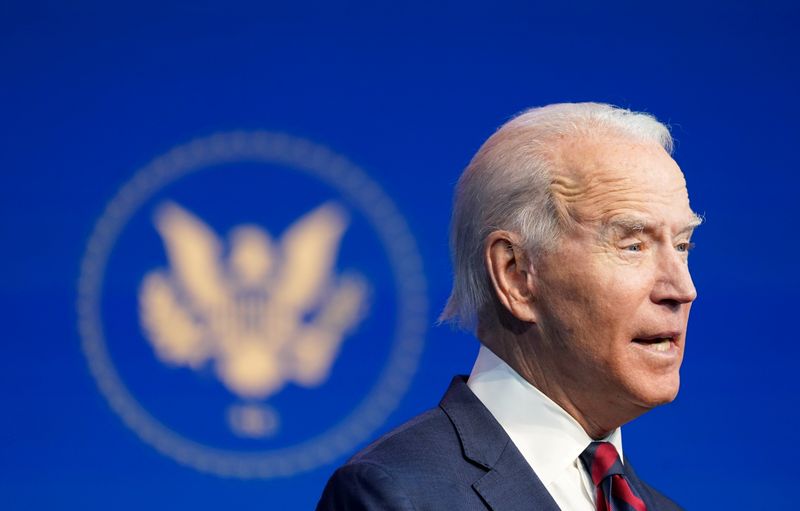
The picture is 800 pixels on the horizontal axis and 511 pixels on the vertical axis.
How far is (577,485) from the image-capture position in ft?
4.98

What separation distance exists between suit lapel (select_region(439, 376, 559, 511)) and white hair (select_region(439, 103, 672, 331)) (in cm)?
16

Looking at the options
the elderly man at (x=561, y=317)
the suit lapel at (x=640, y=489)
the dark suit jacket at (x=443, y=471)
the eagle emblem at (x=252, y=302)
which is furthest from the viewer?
the eagle emblem at (x=252, y=302)

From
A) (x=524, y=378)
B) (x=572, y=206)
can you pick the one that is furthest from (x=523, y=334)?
(x=572, y=206)

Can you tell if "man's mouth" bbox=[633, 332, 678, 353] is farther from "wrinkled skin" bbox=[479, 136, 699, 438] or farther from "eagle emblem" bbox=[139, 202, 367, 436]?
"eagle emblem" bbox=[139, 202, 367, 436]

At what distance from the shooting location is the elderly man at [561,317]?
148 centimetres

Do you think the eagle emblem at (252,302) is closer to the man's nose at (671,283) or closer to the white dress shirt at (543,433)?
the white dress shirt at (543,433)

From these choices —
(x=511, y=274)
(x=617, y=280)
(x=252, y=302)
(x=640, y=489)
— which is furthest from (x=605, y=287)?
(x=252, y=302)

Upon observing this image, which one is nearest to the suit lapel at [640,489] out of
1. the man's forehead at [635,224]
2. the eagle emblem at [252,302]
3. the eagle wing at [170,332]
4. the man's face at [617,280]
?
the man's face at [617,280]

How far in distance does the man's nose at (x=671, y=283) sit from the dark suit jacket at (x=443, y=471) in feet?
0.90

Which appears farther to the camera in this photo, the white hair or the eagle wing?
the eagle wing

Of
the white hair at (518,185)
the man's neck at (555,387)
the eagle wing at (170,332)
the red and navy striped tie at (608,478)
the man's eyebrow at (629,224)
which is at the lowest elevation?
the red and navy striped tie at (608,478)

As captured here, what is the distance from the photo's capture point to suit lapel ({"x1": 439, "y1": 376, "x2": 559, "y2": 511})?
1432 millimetres

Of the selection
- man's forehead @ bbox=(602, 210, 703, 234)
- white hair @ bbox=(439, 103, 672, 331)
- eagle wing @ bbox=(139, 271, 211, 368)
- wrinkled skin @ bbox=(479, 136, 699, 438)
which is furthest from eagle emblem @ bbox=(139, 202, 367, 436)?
man's forehead @ bbox=(602, 210, 703, 234)

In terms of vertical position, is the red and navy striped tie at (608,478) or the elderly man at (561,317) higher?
the elderly man at (561,317)
